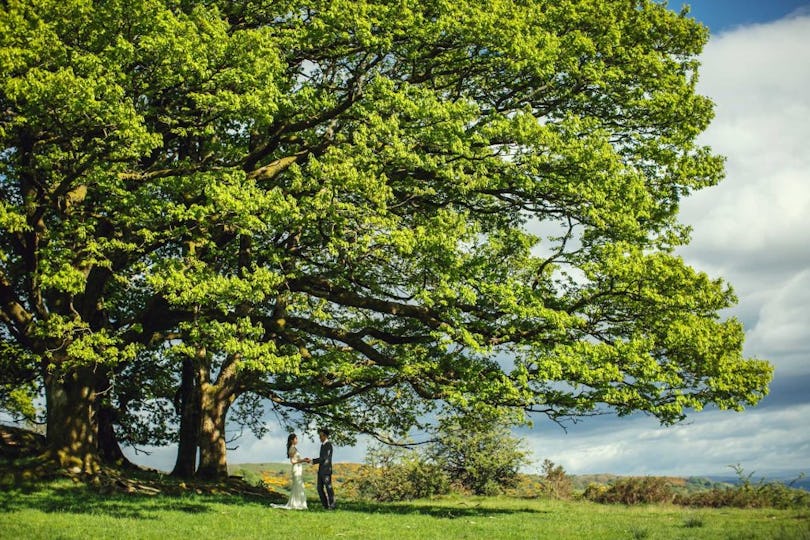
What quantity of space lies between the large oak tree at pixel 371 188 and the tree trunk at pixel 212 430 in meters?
3.97

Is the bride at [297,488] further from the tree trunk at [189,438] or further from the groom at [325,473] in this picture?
the tree trunk at [189,438]

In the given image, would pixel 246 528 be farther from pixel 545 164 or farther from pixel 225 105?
pixel 545 164

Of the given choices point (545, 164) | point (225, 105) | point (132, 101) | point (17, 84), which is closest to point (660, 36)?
point (545, 164)

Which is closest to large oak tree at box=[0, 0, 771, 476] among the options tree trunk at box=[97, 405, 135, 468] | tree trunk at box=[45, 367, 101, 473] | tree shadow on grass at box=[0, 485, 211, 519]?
tree trunk at box=[45, 367, 101, 473]

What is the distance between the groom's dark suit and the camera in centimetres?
2380

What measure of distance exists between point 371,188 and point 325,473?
32.9 ft

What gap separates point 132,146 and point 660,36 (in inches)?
645

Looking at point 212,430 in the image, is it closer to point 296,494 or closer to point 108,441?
point 108,441

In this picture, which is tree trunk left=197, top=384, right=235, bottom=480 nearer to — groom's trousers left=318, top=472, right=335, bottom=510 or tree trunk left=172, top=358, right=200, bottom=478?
tree trunk left=172, top=358, right=200, bottom=478

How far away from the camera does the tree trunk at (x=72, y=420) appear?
22.9 metres

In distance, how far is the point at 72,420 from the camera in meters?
23.2

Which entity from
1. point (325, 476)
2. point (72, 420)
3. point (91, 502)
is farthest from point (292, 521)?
point (72, 420)

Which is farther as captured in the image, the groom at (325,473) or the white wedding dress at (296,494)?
the groom at (325,473)

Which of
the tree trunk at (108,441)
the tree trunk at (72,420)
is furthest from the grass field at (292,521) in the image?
the tree trunk at (108,441)
